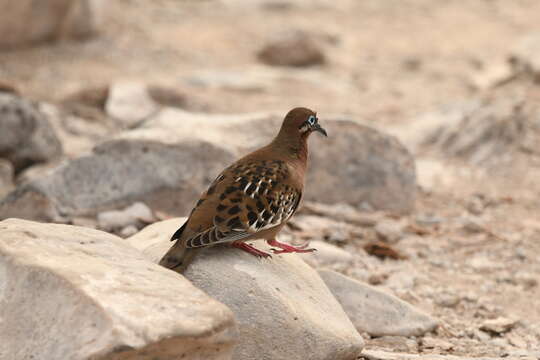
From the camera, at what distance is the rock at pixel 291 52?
1537 centimetres

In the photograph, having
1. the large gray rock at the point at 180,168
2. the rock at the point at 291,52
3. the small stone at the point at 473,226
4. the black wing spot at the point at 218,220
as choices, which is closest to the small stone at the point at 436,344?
the black wing spot at the point at 218,220

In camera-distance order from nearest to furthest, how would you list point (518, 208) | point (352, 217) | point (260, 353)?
point (260, 353), point (352, 217), point (518, 208)

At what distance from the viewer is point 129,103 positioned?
11.7 m

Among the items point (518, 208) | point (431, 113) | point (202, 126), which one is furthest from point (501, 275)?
point (431, 113)

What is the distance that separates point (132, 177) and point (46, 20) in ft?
23.6

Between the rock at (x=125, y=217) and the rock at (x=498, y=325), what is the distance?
2.75m

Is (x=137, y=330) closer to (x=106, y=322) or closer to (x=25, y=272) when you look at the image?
(x=106, y=322)

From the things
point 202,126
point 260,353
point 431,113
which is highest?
point 431,113

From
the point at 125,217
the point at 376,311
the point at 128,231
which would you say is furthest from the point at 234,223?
the point at 125,217

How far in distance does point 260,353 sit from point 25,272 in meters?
1.30

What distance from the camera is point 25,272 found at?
3955mm

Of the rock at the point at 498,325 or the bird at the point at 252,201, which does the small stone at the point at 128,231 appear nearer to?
the bird at the point at 252,201

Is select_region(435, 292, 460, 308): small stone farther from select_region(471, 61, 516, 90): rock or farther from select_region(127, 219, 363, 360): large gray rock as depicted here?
select_region(471, 61, 516, 90): rock

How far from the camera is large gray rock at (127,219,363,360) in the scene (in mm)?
4566
